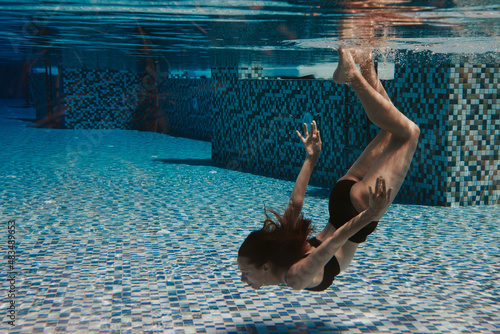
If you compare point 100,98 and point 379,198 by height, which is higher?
point 379,198

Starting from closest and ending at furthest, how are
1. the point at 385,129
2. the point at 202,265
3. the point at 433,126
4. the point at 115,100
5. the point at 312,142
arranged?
the point at 385,129 → the point at 312,142 → the point at 202,265 → the point at 433,126 → the point at 115,100

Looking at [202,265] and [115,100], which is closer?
[202,265]

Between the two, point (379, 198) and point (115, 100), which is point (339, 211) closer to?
point (379, 198)

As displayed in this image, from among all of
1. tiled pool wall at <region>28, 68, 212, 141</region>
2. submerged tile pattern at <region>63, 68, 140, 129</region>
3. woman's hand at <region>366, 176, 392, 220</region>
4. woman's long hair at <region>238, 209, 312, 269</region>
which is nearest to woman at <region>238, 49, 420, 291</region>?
woman's long hair at <region>238, 209, 312, 269</region>

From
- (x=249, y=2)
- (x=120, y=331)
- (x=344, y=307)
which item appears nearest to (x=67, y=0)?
(x=249, y=2)

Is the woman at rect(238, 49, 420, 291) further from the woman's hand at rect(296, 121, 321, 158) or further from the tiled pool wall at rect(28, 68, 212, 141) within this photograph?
the tiled pool wall at rect(28, 68, 212, 141)

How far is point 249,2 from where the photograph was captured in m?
5.14

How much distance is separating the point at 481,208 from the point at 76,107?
17185mm

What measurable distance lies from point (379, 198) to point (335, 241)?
0.48 metres

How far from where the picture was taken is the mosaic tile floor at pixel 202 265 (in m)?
4.57

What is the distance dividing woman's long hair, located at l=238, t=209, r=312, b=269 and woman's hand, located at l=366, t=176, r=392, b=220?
2.88 feet

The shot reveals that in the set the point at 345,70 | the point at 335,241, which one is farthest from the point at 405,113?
the point at 335,241

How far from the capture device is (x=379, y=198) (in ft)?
9.87

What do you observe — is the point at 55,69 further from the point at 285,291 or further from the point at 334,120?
the point at 285,291
